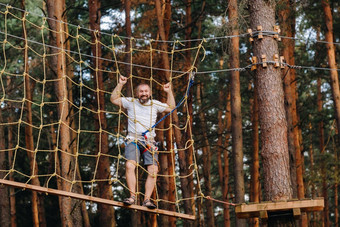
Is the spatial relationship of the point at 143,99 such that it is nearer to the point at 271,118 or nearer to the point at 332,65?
the point at 271,118

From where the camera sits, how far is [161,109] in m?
5.71

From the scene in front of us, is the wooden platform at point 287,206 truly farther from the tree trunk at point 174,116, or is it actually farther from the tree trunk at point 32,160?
the tree trunk at point 32,160

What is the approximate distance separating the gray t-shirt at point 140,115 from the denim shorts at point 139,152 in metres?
0.08

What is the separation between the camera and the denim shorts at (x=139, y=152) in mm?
5449

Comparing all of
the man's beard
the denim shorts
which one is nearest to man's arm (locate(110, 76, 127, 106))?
the man's beard

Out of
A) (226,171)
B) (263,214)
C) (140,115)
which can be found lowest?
(263,214)

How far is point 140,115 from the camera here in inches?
220

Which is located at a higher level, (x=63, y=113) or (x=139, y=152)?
(x=63, y=113)

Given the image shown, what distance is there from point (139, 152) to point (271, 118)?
4.80 ft

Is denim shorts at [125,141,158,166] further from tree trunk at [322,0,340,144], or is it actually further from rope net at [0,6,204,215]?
tree trunk at [322,0,340,144]

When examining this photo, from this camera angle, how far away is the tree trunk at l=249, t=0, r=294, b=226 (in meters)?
5.91

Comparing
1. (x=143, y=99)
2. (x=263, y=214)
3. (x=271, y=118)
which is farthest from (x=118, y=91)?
(x=263, y=214)

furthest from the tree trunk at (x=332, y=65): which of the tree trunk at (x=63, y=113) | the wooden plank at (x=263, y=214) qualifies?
the wooden plank at (x=263, y=214)

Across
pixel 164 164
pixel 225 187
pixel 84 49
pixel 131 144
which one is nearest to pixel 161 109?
pixel 131 144
